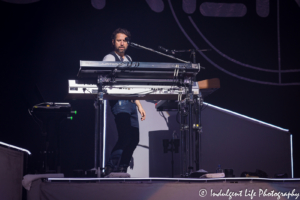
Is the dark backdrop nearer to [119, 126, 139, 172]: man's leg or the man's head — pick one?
the man's head

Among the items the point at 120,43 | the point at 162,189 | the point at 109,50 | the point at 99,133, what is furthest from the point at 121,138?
the point at 109,50

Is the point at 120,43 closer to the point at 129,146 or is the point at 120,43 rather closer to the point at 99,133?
the point at 129,146

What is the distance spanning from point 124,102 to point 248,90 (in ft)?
7.49

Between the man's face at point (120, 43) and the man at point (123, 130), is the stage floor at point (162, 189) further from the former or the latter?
the man's face at point (120, 43)

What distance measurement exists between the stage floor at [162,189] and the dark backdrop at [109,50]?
7.81 ft

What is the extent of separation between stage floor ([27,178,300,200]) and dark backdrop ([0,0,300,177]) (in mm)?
2379

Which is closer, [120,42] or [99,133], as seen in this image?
[99,133]

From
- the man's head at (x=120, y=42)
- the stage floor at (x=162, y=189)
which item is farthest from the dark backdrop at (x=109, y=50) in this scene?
the stage floor at (x=162, y=189)

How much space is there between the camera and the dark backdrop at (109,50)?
456 cm

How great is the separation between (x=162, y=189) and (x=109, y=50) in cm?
293

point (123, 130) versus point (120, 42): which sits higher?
point (120, 42)

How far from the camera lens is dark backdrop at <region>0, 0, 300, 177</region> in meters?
4.56

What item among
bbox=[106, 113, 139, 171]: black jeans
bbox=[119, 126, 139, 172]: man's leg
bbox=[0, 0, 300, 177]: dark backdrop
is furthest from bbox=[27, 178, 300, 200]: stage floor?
bbox=[0, 0, 300, 177]: dark backdrop

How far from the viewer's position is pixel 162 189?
7.63ft
